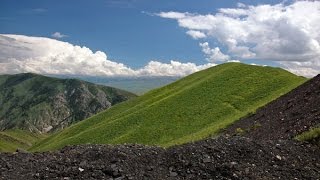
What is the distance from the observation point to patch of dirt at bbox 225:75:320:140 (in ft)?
94.4

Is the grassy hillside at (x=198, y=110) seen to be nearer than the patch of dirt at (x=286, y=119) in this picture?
No

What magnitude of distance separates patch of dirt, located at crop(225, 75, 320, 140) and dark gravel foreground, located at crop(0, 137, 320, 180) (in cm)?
765

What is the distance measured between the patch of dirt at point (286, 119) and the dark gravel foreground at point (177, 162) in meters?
7.65

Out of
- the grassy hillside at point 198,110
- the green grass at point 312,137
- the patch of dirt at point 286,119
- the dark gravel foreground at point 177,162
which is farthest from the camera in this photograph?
the grassy hillside at point 198,110

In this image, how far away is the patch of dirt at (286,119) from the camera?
28766mm

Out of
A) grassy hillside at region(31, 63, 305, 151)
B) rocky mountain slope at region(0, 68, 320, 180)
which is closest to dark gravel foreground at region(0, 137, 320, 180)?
rocky mountain slope at region(0, 68, 320, 180)

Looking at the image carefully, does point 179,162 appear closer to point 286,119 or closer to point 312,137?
point 312,137

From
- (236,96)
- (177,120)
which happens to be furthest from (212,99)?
(177,120)

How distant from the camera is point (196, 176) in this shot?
16.7m

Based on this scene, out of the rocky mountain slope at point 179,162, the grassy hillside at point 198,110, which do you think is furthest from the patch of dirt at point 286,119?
the rocky mountain slope at point 179,162

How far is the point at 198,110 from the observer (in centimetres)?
6397

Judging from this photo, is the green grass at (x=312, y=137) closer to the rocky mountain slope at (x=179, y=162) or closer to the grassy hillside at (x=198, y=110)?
the rocky mountain slope at (x=179, y=162)

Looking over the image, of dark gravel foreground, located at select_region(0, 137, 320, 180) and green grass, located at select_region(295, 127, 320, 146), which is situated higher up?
green grass, located at select_region(295, 127, 320, 146)

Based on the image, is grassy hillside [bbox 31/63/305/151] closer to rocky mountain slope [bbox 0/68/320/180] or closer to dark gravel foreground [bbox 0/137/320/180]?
rocky mountain slope [bbox 0/68/320/180]
